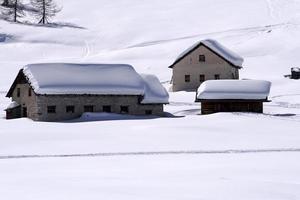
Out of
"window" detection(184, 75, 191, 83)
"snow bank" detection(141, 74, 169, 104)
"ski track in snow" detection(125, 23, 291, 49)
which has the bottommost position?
"snow bank" detection(141, 74, 169, 104)

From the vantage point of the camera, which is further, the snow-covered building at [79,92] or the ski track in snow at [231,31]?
the ski track in snow at [231,31]

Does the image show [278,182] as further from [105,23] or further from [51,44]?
[105,23]

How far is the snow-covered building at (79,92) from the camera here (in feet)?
153

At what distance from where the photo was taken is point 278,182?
56.9 ft

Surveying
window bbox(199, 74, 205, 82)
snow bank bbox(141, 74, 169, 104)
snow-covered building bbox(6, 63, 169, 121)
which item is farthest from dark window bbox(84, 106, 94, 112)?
window bbox(199, 74, 205, 82)

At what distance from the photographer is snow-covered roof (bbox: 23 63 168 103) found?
47125 mm

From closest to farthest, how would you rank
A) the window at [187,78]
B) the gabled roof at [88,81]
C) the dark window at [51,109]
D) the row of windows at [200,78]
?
the dark window at [51,109]
the gabled roof at [88,81]
the row of windows at [200,78]
the window at [187,78]

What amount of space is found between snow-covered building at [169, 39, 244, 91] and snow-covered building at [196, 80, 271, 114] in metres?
19.0

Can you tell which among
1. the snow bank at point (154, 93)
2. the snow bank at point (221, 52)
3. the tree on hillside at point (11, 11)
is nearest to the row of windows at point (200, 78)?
the snow bank at point (221, 52)

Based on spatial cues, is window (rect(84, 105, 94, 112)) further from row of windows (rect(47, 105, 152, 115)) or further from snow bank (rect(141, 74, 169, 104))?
snow bank (rect(141, 74, 169, 104))

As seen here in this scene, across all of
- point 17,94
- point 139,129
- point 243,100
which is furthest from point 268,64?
point 139,129

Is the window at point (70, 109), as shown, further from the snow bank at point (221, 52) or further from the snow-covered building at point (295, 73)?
the snow-covered building at point (295, 73)

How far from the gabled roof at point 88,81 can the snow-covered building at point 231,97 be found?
3422 mm

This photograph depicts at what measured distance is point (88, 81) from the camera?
48969 mm
